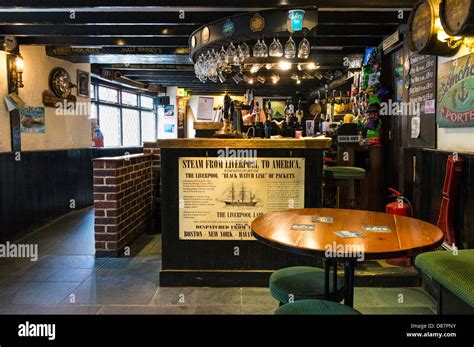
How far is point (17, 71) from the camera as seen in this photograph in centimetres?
558

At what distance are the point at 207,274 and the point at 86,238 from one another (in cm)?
248

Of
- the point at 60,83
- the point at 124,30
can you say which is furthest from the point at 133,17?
the point at 60,83

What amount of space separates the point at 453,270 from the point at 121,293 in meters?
2.63

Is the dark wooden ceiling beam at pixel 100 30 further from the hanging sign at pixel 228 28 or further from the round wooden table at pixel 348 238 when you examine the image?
the round wooden table at pixel 348 238

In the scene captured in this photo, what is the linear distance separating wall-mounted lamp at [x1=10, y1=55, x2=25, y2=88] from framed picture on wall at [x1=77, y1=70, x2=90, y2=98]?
1944mm

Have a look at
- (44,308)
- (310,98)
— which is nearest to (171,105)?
(310,98)

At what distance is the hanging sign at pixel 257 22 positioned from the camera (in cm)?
369

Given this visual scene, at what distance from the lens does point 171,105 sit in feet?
41.6

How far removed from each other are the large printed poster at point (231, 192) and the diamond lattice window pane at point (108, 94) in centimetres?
704

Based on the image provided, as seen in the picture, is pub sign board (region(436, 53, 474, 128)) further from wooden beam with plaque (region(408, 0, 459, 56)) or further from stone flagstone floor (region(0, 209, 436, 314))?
stone flagstone floor (region(0, 209, 436, 314))

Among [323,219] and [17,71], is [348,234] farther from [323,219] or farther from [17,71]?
[17,71]

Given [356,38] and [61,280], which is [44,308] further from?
[356,38]

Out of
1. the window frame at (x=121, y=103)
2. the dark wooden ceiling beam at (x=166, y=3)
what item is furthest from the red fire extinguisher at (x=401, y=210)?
the window frame at (x=121, y=103)

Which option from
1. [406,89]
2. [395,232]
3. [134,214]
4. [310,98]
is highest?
[310,98]
